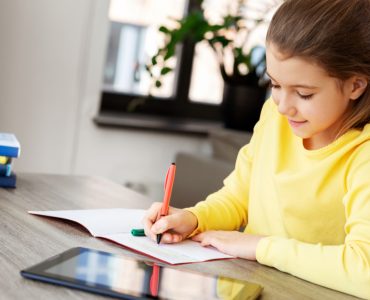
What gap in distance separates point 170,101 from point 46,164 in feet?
2.62

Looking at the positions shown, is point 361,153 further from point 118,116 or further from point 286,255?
point 118,116

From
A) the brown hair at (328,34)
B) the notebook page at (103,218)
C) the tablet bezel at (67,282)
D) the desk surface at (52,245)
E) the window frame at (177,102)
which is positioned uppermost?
the brown hair at (328,34)

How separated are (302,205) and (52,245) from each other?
1.59 ft

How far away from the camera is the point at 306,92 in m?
1.18

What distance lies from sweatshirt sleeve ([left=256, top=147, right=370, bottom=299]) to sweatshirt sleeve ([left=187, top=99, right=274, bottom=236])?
231 millimetres

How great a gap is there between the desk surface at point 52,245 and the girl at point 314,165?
40 millimetres

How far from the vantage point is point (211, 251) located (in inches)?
48.1

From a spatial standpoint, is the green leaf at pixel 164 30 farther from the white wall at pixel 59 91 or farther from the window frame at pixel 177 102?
the window frame at pixel 177 102

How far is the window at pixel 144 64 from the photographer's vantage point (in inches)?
131

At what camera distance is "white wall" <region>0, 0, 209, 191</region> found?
2.83 m

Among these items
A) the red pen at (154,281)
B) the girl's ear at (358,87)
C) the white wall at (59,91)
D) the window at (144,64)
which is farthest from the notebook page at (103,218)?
the window at (144,64)

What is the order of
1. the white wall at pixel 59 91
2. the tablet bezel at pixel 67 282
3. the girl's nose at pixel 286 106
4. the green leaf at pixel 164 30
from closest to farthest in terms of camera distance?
the tablet bezel at pixel 67 282 → the girl's nose at pixel 286 106 → the white wall at pixel 59 91 → the green leaf at pixel 164 30

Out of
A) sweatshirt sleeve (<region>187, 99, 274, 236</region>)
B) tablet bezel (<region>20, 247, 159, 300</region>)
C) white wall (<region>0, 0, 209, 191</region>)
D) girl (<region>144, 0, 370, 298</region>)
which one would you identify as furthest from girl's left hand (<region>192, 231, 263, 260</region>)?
white wall (<region>0, 0, 209, 191</region>)

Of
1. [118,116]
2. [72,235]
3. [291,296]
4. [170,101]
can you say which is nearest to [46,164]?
[118,116]
